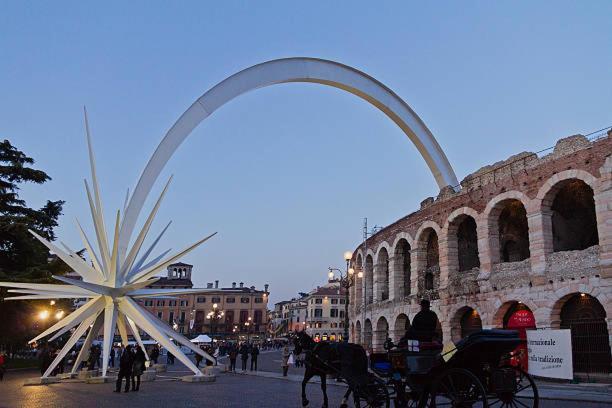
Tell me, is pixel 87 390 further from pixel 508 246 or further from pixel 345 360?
pixel 508 246

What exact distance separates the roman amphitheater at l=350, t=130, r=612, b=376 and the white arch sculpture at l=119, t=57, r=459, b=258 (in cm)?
1164

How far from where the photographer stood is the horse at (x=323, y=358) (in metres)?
9.95

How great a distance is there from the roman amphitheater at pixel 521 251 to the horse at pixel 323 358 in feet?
46.2

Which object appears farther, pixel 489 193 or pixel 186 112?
pixel 186 112

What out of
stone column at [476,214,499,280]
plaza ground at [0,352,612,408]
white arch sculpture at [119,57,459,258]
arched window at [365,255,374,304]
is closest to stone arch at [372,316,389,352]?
arched window at [365,255,374,304]

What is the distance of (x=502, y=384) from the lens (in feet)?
23.9

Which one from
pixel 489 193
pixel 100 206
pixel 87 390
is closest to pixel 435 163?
pixel 489 193

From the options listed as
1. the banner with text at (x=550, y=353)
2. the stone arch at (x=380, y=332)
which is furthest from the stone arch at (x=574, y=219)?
the stone arch at (x=380, y=332)

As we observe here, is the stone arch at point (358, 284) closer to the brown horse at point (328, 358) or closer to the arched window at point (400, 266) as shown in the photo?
the arched window at point (400, 266)

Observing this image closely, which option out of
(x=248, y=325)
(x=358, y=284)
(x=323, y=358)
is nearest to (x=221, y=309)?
(x=248, y=325)

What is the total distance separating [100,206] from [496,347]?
1852 cm

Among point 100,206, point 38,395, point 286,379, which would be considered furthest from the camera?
point 286,379

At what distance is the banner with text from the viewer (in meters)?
19.5

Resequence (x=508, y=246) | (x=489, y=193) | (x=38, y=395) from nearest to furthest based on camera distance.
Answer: (x=38, y=395)
(x=489, y=193)
(x=508, y=246)
